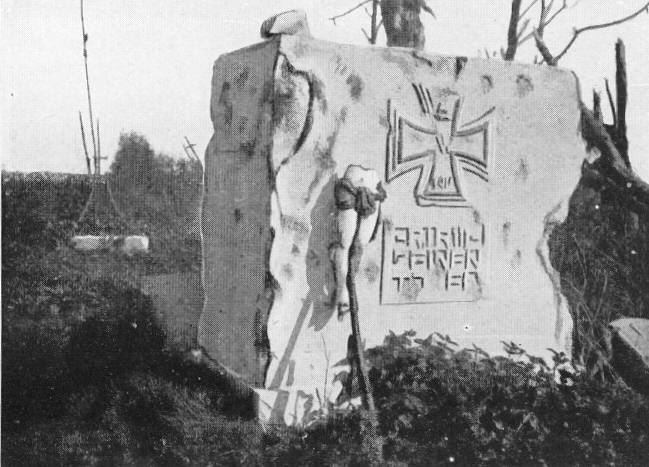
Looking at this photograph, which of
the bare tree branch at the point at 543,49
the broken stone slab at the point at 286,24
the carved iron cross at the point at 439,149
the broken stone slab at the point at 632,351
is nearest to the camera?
the broken stone slab at the point at 286,24

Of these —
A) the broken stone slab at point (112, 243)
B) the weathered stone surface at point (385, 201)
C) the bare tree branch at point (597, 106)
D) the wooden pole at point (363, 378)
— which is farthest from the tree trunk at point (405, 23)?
the broken stone slab at point (112, 243)

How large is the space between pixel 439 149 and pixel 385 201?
434mm

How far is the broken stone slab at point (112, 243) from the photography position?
25.3ft

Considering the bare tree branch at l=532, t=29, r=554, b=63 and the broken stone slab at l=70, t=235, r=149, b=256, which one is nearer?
the bare tree branch at l=532, t=29, r=554, b=63

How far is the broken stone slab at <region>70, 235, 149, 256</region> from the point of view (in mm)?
7707

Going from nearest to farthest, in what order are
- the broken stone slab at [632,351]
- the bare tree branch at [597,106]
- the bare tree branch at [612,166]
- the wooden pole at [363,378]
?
the wooden pole at [363,378] → the broken stone slab at [632,351] → the bare tree branch at [612,166] → the bare tree branch at [597,106]

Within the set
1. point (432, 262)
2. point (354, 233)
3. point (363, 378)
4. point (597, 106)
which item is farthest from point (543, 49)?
point (363, 378)

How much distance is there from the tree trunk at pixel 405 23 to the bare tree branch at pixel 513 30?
95 centimetres

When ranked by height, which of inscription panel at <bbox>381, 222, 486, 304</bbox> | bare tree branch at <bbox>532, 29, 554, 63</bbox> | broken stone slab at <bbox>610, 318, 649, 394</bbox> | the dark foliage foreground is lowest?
the dark foliage foreground

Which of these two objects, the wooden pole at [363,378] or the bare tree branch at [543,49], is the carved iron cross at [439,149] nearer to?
the wooden pole at [363,378]

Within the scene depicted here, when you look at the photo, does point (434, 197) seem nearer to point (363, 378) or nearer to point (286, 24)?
point (363, 378)

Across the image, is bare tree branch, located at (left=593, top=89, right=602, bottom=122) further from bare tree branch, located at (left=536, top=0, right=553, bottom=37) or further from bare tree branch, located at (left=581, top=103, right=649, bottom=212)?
bare tree branch, located at (left=536, top=0, right=553, bottom=37)

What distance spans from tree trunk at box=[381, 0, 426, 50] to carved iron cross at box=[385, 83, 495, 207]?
2205mm

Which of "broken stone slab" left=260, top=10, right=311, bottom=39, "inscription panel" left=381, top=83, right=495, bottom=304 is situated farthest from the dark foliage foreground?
"broken stone slab" left=260, top=10, right=311, bottom=39
